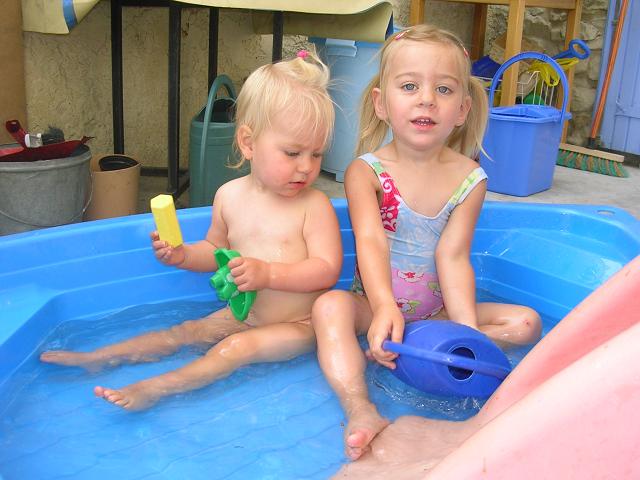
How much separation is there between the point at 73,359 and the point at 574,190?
2.67 m

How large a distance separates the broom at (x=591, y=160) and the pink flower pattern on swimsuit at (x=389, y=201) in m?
2.53

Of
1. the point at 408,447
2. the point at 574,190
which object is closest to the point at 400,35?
the point at 408,447

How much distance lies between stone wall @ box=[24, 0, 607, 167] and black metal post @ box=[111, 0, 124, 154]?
204 millimetres

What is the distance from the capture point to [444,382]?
1.21 m

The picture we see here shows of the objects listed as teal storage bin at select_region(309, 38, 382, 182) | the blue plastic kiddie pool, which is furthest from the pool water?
teal storage bin at select_region(309, 38, 382, 182)

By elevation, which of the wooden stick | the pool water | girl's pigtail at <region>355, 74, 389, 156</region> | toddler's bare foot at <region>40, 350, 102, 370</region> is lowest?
the pool water

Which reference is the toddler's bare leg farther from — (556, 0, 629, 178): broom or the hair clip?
(556, 0, 629, 178): broom

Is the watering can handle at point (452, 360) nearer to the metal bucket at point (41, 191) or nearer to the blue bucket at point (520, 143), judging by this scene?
the metal bucket at point (41, 191)

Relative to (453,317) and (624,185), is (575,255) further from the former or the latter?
(624,185)

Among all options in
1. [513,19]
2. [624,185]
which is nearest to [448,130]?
[513,19]

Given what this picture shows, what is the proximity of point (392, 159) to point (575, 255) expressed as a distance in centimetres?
68

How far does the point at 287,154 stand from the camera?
1.43m

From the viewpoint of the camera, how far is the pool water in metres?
1.16

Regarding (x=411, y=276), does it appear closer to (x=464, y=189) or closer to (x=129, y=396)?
(x=464, y=189)
